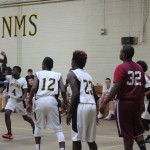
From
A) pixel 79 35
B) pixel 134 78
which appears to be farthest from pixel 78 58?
pixel 79 35

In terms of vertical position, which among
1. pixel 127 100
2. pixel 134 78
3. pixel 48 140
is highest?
pixel 134 78

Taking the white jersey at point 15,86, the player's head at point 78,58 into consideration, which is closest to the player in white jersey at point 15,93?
the white jersey at point 15,86

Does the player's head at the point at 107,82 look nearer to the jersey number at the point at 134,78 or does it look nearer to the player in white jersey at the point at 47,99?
the player in white jersey at the point at 47,99

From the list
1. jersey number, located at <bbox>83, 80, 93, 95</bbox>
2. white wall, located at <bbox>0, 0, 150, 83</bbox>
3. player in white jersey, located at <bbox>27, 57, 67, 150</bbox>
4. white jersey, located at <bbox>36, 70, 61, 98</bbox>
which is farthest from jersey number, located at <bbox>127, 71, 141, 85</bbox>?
white wall, located at <bbox>0, 0, 150, 83</bbox>

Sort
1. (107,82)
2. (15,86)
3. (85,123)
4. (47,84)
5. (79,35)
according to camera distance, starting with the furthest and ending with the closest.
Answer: (79,35) < (107,82) < (15,86) < (47,84) < (85,123)

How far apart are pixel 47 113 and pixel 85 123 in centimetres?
162

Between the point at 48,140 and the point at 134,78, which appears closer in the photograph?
the point at 134,78

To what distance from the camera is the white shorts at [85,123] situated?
328 inches

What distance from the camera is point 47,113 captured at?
387 inches

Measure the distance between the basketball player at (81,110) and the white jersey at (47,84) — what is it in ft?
4.44

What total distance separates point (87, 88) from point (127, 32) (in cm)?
1206

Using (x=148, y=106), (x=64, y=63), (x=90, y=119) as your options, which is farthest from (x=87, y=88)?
(x=64, y=63)

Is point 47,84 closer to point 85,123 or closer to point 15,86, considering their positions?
point 85,123

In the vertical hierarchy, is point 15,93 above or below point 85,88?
below
